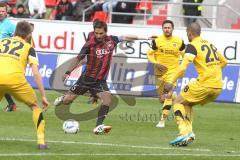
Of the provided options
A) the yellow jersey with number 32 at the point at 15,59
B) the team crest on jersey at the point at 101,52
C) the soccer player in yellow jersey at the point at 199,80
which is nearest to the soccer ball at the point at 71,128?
the team crest on jersey at the point at 101,52

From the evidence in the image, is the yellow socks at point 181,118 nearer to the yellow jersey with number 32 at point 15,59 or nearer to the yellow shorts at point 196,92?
the yellow shorts at point 196,92

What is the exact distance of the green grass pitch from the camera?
12961 millimetres

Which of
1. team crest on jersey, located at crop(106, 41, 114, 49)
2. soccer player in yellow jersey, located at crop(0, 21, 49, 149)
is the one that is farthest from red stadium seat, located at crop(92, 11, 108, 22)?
soccer player in yellow jersey, located at crop(0, 21, 49, 149)

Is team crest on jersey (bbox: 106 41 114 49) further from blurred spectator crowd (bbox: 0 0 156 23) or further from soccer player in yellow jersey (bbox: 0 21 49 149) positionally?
blurred spectator crowd (bbox: 0 0 156 23)

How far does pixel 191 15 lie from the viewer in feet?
94.9

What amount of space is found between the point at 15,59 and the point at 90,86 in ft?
12.7

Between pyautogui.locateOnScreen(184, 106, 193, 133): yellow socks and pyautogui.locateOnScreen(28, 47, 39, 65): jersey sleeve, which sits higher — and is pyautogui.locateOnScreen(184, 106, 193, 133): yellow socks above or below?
below

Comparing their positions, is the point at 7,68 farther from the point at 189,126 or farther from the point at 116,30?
the point at 116,30

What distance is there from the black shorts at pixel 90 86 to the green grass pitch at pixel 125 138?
0.81m

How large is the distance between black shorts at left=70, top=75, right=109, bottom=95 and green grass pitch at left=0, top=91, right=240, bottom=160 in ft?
2.67

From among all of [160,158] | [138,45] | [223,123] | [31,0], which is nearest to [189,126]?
[160,158]

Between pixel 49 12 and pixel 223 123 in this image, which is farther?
pixel 49 12

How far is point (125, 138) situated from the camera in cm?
1550

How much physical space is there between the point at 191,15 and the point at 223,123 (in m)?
10.1
